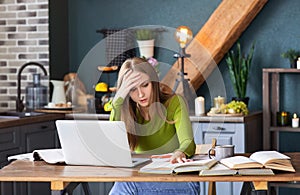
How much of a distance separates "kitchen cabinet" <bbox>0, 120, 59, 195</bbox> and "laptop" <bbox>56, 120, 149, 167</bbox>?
5.79ft

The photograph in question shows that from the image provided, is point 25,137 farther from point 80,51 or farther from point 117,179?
point 117,179

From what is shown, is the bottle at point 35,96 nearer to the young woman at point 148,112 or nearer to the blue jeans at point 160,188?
the young woman at point 148,112

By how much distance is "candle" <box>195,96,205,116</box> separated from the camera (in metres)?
5.61

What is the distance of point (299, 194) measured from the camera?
587cm

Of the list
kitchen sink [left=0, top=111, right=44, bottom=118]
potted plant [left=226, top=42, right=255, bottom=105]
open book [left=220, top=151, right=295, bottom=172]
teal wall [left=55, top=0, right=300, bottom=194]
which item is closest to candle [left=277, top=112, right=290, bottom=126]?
teal wall [left=55, top=0, right=300, bottom=194]

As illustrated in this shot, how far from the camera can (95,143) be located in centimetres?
336

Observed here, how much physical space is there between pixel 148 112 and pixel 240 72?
209 cm

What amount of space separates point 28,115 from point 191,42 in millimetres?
1648

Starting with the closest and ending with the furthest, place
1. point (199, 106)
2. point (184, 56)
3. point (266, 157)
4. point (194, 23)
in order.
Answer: point (266, 157) < point (199, 106) < point (184, 56) < point (194, 23)

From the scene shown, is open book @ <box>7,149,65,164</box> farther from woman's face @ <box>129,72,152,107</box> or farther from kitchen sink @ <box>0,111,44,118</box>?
kitchen sink @ <box>0,111,44,118</box>

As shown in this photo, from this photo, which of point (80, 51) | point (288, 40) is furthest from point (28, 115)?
point (288, 40)

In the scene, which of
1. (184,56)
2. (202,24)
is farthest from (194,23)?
(184,56)

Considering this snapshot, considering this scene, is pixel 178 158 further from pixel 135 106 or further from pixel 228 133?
pixel 228 133

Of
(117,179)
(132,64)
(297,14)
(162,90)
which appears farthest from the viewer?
(297,14)
